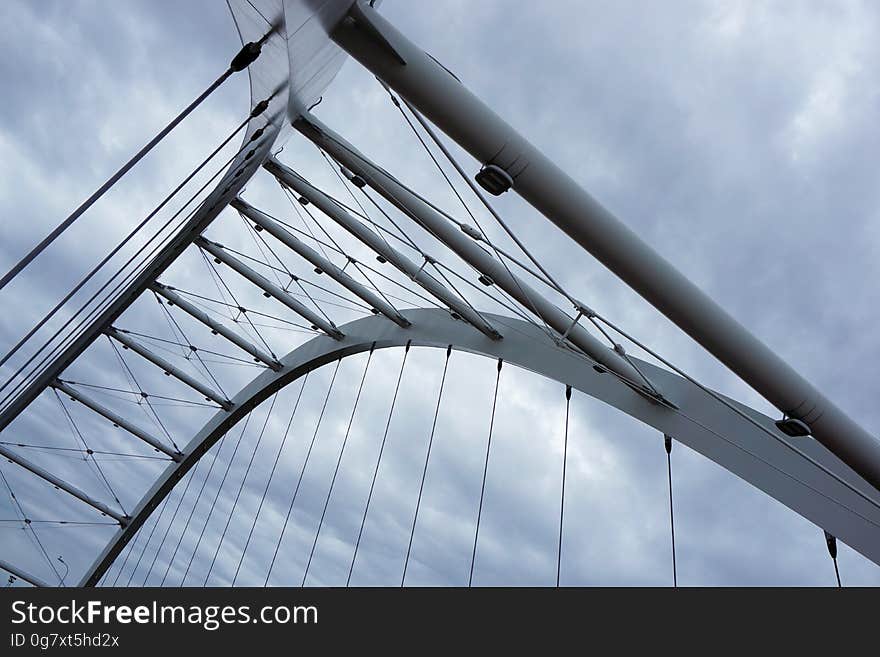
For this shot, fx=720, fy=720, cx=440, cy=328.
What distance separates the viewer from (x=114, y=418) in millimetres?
28391

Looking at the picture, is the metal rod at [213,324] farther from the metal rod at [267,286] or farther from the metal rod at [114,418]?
the metal rod at [114,418]

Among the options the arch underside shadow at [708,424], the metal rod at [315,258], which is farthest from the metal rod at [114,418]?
the metal rod at [315,258]

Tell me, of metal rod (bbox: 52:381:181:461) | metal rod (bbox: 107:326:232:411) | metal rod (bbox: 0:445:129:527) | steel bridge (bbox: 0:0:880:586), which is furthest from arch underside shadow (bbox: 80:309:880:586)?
metal rod (bbox: 0:445:129:527)

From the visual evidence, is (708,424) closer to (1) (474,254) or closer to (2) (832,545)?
(2) (832,545)

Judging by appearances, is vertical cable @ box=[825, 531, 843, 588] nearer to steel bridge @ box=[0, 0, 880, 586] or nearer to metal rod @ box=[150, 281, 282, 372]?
steel bridge @ box=[0, 0, 880, 586]

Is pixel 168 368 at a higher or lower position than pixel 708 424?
higher

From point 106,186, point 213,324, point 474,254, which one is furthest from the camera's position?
point 213,324

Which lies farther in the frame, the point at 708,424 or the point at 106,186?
the point at 708,424

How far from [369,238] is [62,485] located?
21.0 meters

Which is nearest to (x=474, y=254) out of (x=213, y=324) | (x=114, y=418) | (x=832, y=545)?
(x=832, y=545)

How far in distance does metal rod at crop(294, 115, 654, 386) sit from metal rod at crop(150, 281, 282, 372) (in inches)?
485

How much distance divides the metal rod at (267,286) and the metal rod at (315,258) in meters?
2.75
